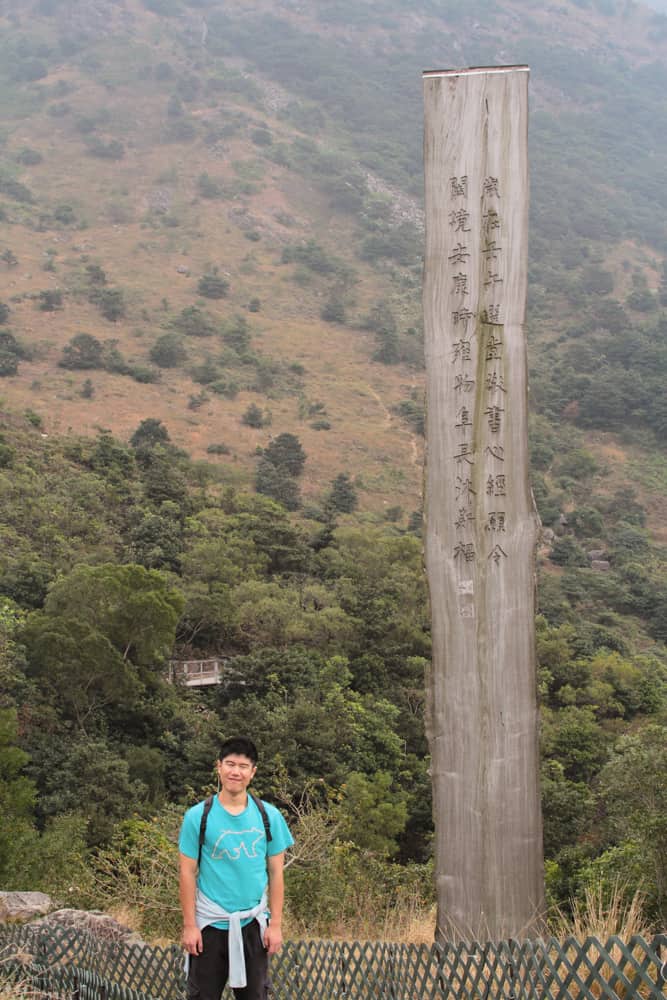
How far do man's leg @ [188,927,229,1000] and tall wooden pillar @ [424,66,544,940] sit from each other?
4.83ft

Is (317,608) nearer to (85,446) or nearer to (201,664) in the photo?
(201,664)

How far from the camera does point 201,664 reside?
53.6 feet

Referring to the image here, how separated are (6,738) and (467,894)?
7408 mm

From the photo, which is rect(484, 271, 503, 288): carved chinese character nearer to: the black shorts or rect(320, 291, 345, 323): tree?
the black shorts

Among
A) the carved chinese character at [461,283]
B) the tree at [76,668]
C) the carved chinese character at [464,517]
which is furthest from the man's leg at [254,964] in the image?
the tree at [76,668]

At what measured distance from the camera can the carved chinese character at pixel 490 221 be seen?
403cm

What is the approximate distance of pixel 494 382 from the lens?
13.1 ft

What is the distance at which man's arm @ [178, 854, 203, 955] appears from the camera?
246 cm

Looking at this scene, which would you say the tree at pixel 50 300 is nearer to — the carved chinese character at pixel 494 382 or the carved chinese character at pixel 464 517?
the carved chinese character at pixel 494 382

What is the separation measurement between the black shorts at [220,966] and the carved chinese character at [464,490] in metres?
2.02

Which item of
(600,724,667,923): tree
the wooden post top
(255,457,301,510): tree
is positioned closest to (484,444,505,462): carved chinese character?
the wooden post top

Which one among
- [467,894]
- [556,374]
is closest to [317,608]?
[467,894]

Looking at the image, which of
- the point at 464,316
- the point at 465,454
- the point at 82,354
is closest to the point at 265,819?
the point at 465,454

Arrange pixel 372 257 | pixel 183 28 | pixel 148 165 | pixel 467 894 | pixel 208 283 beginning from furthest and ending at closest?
pixel 183 28, pixel 148 165, pixel 372 257, pixel 208 283, pixel 467 894
